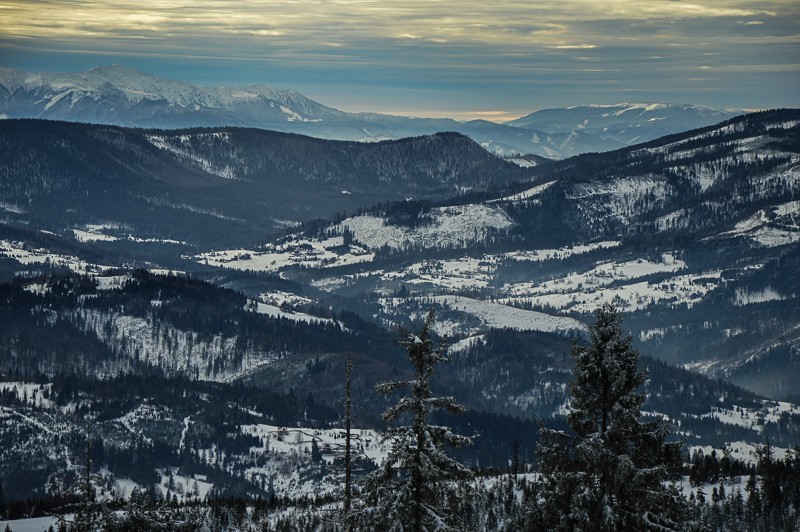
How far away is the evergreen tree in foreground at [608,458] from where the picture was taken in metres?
60.5

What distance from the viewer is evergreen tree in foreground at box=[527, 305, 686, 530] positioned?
198ft

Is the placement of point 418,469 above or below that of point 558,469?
above

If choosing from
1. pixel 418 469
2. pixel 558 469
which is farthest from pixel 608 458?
pixel 418 469

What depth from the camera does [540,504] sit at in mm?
62375

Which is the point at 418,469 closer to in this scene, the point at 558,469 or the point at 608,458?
the point at 558,469

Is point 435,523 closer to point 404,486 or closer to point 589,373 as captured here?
point 404,486

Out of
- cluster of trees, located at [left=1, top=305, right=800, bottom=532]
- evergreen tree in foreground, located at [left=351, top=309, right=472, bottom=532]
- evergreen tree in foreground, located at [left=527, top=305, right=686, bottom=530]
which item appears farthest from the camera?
evergreen tree in foreground, located at [left=527, top=305, right=686, bottom=530]

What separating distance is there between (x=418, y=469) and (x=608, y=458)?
9.53 metres

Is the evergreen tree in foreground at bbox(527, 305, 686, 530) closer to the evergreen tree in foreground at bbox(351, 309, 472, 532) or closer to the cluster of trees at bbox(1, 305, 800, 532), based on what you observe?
the cluster of trees at bbox(1, 305, 800, 532)

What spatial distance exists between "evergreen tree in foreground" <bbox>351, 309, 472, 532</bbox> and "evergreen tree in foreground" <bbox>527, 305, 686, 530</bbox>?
7.61 meters

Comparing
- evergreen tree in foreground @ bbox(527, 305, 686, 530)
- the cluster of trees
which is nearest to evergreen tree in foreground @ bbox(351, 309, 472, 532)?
the cluster of trees

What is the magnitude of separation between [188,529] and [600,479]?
20368 mm

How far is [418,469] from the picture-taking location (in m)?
55.4

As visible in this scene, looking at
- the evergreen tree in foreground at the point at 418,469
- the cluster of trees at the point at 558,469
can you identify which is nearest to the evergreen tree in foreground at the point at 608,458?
the cluster of trees at the point at 558,469
